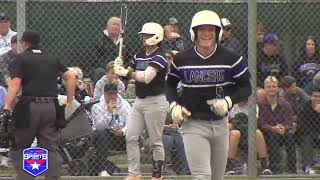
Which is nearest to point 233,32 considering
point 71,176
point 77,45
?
point 77,45

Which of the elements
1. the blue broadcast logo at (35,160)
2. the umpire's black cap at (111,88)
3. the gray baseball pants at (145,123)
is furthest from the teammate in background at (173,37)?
the blue broadcast logo at (35,160)

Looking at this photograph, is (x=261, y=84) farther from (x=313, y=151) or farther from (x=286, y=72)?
(x=313, y=151)

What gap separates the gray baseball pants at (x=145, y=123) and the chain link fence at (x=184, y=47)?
0.90 metres

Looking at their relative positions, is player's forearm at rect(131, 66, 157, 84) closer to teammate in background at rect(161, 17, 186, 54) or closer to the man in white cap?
teammate in background at rect(161, 17, 186, 54)

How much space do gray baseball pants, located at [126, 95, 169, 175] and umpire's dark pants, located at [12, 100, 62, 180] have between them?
97cm

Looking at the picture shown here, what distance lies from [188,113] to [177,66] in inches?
17.5

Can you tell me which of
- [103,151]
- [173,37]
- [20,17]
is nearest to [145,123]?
[103,151]

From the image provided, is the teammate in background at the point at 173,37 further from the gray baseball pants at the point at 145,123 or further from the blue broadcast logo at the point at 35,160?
the blue broadcast logo at the point at 35,160

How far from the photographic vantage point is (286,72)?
10.8 m

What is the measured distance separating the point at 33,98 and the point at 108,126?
192 centimetres

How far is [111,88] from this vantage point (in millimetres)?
10383

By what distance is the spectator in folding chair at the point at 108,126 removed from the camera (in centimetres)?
1017

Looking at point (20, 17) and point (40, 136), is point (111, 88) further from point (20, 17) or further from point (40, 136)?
point (40, 136)

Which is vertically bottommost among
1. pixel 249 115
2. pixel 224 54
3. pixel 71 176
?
pixel 71 176
